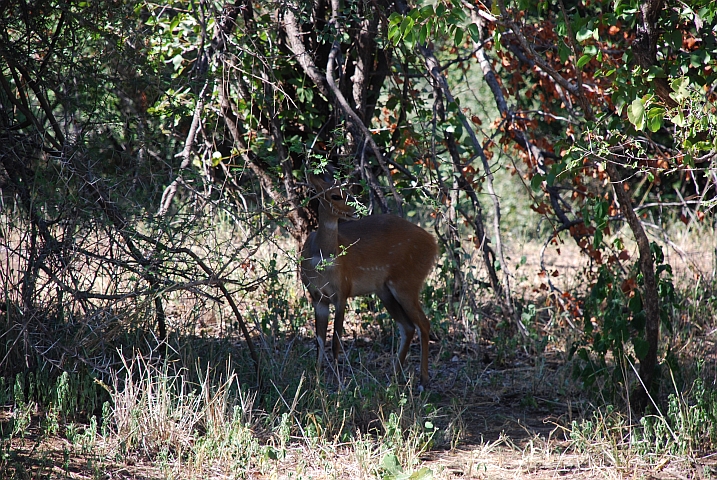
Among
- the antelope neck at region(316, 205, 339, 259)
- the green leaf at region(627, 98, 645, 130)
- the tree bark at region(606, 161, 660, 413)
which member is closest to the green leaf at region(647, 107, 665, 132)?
the green leaf at region(627, 98, 645, 130)

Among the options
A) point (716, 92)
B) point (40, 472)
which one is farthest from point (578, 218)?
point (40, 472)

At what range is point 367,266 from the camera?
6.36 m

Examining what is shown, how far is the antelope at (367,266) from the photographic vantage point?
237 inches

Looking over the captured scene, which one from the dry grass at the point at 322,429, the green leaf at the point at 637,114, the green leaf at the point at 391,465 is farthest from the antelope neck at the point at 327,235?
the green leaf at the point at 637,114

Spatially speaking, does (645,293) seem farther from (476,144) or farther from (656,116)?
(476,144)

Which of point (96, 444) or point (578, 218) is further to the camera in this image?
point (578, 218)

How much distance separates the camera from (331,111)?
7.06 metres

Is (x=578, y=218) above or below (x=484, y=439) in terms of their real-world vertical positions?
above

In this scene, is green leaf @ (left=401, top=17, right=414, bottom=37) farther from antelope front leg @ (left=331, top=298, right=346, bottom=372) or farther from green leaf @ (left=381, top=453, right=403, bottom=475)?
antelope front leg @ (left=331, top=298, right=346, bottom=372)

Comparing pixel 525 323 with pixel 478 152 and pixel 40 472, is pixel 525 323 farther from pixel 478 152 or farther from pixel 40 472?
pixel 40 472

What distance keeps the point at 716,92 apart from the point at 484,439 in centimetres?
383

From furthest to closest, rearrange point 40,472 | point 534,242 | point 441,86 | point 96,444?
point 534,242 < point 441,86 < point 96,444 < point 40,472

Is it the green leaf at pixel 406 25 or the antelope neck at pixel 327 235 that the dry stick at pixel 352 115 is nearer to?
the antelope neck at pixel 327 235

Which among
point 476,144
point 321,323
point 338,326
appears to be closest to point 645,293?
point 476,144
